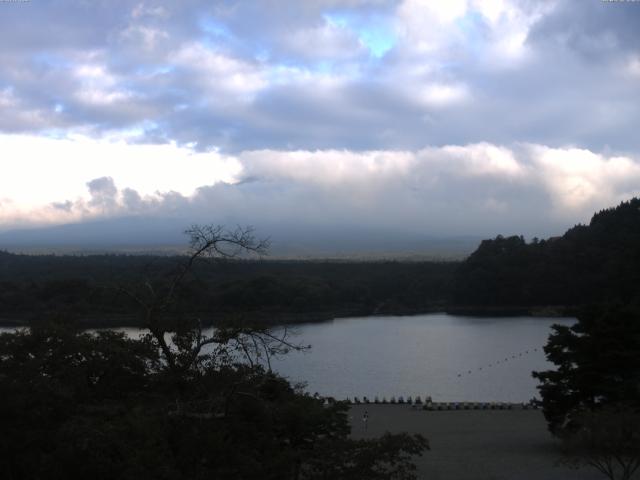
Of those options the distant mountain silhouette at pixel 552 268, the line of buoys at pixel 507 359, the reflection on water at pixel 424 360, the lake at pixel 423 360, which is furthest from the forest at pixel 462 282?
the line of buoys at pixel 507 359

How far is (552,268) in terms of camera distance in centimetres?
5150

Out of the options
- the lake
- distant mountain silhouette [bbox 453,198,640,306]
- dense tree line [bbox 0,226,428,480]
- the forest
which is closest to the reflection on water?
the lake

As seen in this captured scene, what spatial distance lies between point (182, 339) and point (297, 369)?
2121cm

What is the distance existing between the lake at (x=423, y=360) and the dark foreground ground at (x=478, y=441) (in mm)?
2848

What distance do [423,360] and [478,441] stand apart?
1573 centimetres

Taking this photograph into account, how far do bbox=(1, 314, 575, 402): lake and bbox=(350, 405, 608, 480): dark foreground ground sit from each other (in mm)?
2848

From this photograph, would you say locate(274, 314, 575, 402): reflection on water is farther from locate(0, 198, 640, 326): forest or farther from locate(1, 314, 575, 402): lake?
locate(0, 198, 640, 326): forest

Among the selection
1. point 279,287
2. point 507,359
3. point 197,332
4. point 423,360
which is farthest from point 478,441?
point 279,287

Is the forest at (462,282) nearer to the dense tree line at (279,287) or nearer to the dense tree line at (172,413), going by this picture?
the dense tree line at (279,287)

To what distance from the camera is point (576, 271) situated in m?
51.0

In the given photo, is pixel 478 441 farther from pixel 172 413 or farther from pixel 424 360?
pixel 424 360

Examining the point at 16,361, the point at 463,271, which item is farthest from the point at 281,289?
the point at 16,361

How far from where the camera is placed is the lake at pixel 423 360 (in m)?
23.2

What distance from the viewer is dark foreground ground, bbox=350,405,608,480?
11.2m
